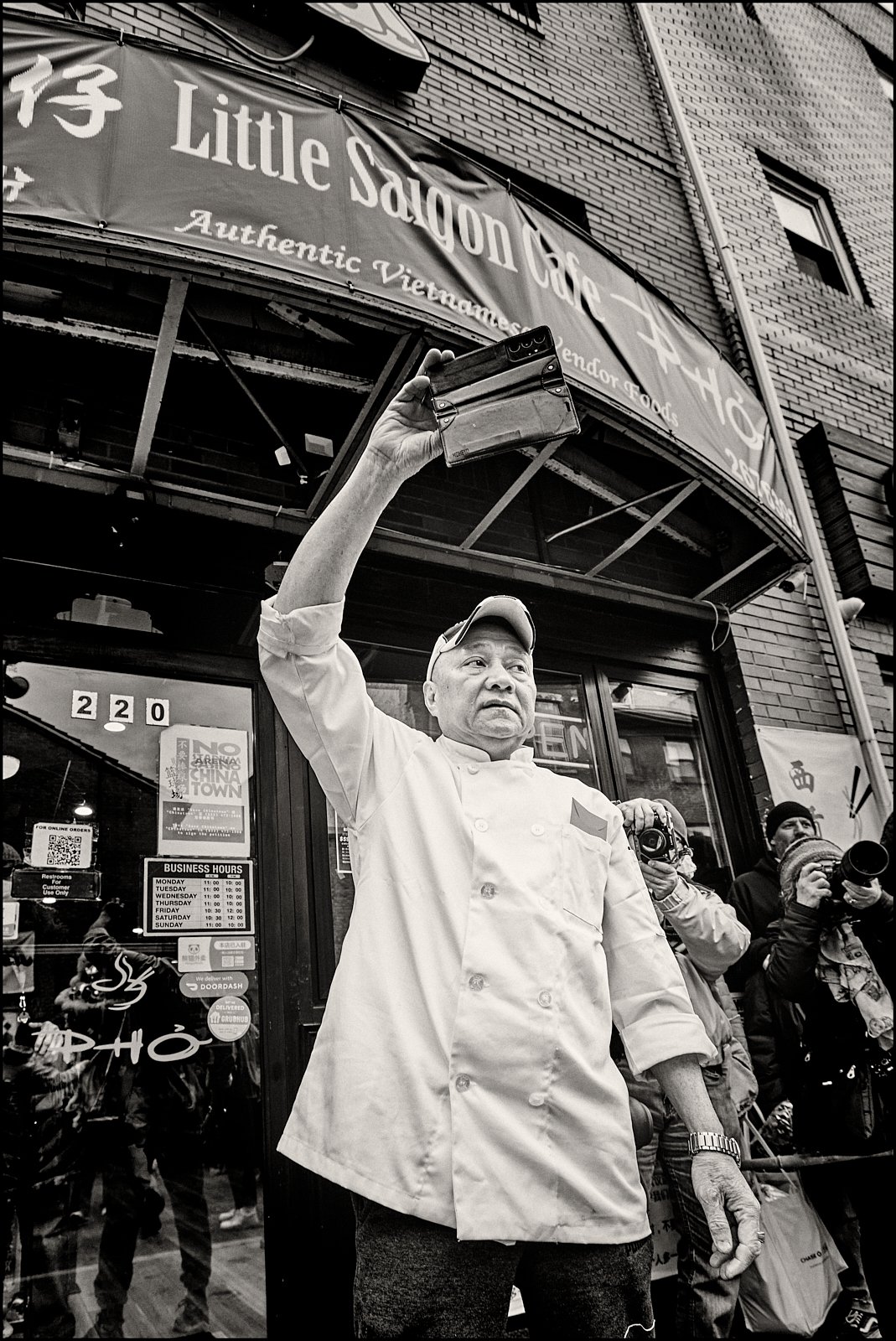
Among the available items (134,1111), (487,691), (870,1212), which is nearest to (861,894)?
(870,1212)

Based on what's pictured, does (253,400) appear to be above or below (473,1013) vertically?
above

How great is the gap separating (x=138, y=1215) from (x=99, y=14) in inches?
228

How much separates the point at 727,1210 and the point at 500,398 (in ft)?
5.65

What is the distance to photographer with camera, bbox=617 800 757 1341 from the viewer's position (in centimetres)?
284

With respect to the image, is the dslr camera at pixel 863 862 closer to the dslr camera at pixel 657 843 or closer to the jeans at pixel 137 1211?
the dslr camera at pixel 657 843

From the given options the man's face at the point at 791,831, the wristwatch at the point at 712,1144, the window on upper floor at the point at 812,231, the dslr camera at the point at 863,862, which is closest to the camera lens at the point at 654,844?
the dslr camera at the point at 863,862

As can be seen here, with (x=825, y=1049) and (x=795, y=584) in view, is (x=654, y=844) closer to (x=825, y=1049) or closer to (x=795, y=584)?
(x=825, y=1049)

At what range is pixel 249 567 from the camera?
3.88 metres

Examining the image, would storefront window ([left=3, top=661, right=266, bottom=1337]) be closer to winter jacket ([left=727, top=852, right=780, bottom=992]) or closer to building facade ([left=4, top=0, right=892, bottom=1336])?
building facade ([left=4, top=0, right=892, bottom=1336])

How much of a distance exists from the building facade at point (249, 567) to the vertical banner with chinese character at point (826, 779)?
2cm

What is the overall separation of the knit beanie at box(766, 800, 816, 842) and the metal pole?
1390 mm

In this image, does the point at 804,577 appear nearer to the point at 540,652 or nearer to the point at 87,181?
the point at 540,652

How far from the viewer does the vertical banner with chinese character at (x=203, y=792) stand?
350 cm

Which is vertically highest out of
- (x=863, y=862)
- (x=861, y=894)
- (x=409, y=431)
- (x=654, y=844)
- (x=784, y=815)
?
(x=409, y=431)
